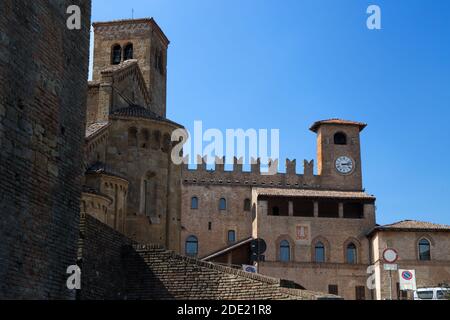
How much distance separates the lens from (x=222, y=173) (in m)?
58.0

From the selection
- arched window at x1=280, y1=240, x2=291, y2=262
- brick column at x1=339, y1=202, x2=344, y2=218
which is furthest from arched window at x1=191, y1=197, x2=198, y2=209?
brick column at x1=339, y1=202, x2=344, y2=218

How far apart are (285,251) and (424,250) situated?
789 centimetres

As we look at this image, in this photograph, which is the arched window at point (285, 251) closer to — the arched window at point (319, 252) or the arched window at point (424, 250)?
the arched window at point (319, 252)

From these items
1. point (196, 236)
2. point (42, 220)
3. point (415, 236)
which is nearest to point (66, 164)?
point (42, 220)

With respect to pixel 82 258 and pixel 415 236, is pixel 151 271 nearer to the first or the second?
pixel 82 258

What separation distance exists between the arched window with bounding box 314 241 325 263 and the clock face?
1205 centimetres

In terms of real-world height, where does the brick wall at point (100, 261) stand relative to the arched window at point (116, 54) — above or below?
below

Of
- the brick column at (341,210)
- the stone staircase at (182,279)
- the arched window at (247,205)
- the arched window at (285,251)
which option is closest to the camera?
the stone staircase at (182,279)

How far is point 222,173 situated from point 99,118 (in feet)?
90.8

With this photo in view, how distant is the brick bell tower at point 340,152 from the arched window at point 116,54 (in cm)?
1735

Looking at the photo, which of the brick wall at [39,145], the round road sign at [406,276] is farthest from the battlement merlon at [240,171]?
the brick wall at [39,145]

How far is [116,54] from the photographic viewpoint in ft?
144

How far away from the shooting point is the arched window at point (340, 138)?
55.8 metres

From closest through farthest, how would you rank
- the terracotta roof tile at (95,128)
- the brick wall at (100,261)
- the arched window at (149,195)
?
the brick wall at (100,261), the terracotta roof tile at (95,128), the arched window at (149,195)
